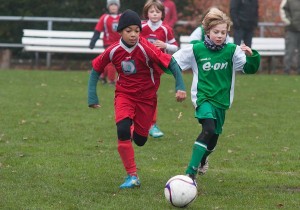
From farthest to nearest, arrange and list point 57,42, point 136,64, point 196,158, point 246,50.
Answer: point 57,42, point 136,64, point 246,50, point 196,158

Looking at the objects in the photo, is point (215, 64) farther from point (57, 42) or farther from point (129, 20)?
point (57, 42)

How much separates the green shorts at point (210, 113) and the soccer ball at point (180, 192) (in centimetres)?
92

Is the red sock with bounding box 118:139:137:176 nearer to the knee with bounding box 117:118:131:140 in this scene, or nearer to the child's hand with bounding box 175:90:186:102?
the knee with bounding box 117:118:131:140

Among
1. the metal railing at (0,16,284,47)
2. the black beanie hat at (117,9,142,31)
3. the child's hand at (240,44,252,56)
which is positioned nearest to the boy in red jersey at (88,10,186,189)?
the black beanie hat at (117,9,142,31)

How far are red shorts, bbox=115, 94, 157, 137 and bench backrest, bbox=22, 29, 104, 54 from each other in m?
15.3

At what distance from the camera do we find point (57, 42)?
2391 centimetres

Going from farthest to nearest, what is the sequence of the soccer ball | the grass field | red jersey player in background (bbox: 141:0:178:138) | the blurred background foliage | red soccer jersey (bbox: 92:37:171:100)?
the blurred background foliage, red jersey player in background (bbox: 141:0:178:138), red soccer jersey (bbox: 92:37:171:100), the grass field, the soccer ball

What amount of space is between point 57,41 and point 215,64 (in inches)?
Answer: 635

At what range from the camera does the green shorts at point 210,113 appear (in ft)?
26.2

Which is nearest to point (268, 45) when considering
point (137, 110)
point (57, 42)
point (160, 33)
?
point (57, 42)

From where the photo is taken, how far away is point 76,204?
724cm

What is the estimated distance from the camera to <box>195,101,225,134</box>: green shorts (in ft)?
26.2

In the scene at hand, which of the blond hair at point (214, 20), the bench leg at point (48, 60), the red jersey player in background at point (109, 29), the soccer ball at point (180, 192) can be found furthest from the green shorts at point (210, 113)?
the bench leg at point (48, 60)

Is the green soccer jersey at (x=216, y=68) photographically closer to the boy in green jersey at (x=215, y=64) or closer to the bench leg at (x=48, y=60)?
the boy in green jersey at (x=215, y=64)
